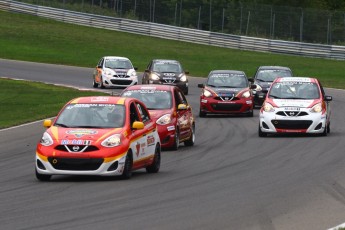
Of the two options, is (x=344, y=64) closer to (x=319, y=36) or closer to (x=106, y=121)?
(x=319, y=36)

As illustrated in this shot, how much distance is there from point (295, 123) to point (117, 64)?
22604 mm

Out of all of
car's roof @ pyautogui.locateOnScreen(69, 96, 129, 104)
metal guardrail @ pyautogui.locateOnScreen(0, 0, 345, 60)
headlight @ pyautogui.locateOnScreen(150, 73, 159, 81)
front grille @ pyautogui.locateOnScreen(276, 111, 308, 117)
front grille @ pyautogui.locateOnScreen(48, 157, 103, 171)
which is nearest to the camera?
front grille @ pyautogui.locateOnScreen(48, 157, 103, 171)

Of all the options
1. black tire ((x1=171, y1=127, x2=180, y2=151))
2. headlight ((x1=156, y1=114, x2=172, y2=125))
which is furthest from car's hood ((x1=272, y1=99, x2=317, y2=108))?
headlight ((x1=156, y1=114, x2=172, y2=125))

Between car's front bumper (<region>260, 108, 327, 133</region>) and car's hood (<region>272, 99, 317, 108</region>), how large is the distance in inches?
6.8

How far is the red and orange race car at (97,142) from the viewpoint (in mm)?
17156

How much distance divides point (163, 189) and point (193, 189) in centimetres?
43

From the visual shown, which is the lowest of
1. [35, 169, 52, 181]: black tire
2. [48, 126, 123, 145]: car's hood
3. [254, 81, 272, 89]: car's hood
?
[35, 169, 52, 181]: black tire

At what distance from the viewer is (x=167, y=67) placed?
46562 mm

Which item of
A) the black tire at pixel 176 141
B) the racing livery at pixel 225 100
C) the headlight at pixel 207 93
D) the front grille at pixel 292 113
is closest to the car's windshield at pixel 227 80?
the racing livery at pixel 225 100

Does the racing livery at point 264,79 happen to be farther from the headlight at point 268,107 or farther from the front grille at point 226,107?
the headlight at point 268,107

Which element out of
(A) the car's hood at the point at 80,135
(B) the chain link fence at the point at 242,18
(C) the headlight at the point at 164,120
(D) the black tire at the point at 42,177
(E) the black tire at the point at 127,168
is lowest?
(D) the black tire at the point at 42,177

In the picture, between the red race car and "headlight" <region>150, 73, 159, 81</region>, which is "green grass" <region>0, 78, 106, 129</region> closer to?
"headlight" <region>150, 73, 159, 81</region>

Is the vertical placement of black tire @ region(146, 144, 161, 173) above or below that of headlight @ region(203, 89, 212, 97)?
below

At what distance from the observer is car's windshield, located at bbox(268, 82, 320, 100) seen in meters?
28.7
